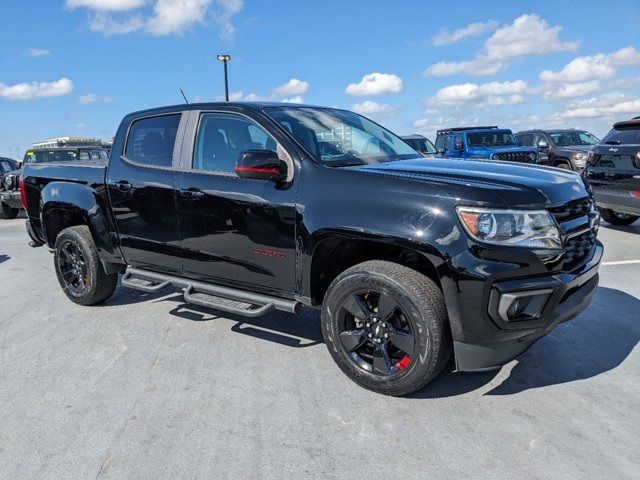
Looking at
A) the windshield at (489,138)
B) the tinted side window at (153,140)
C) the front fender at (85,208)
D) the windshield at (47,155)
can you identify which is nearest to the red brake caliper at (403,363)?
the tinted side window at (153,140)

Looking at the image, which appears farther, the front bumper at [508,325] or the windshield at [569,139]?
the windshield at [569,139]

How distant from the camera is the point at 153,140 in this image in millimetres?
4406

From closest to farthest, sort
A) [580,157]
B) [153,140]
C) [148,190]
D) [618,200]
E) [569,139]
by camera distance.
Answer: [148,190], [153,140], [618,200], [580,157], [569,139]

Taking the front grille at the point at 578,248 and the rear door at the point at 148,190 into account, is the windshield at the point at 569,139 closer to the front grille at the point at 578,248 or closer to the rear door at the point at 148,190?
the front grille at the point at 578,248

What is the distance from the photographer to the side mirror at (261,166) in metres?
3.29

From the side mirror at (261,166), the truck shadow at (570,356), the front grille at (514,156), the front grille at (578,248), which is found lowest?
the truck shadow at (570,356)

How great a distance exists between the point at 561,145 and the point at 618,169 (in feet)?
28.8

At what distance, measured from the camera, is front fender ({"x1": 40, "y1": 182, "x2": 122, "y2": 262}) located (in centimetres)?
468

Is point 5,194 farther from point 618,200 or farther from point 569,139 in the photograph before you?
point 569,139

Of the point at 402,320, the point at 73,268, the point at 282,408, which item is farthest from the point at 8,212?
the point at 402,320

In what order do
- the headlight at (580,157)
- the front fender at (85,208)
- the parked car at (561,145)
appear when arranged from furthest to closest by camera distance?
the parked car at (561,145), the headlight at (580,157), the front fender at (85,208)

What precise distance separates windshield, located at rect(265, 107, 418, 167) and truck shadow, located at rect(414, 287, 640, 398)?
164 centimetres

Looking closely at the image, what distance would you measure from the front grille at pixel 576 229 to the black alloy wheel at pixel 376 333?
1016 mm

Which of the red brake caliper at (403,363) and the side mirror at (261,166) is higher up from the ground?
the side mirror at (261,166)
